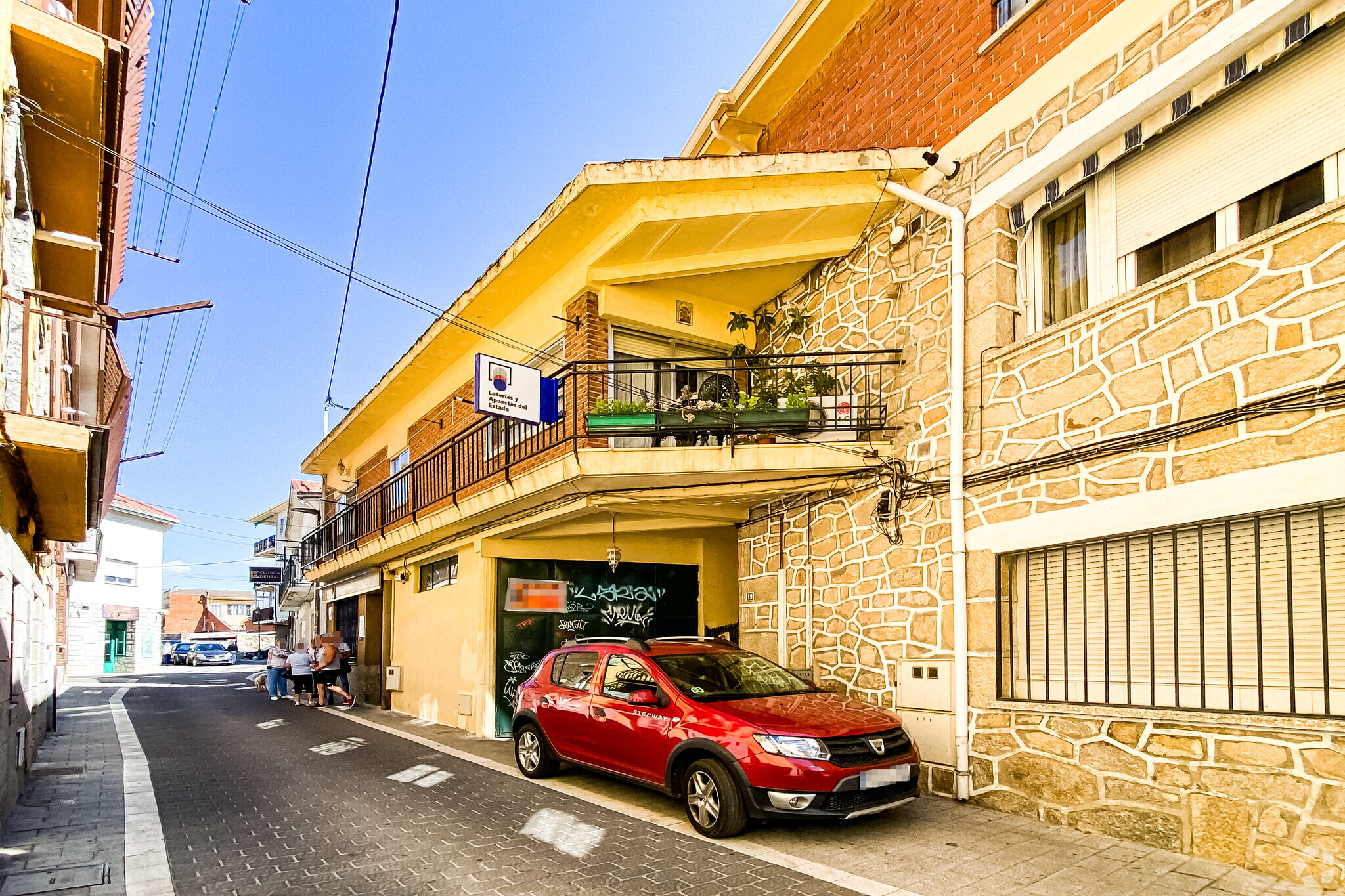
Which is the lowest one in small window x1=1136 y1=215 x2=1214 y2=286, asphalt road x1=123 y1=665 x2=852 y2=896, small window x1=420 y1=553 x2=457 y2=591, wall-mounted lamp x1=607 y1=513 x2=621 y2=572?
asphalt road x1=123 y1=665 x2=852 y2=896

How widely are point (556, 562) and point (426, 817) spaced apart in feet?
19.0

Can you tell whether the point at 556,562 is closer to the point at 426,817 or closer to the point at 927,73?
the point at 426,817

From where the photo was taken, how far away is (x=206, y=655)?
43.7 metres

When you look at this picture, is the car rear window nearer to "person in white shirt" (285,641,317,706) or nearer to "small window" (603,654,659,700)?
"small window" (603,654,659,700)

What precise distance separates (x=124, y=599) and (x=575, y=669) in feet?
126

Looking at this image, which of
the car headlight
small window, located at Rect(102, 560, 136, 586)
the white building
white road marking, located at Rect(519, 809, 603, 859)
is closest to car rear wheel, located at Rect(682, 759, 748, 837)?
the car headlight

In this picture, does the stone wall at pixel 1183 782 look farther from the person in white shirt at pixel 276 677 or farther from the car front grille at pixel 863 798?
the person in white shirt at pixel 276 677

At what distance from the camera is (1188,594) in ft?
20.5

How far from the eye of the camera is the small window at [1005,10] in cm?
828

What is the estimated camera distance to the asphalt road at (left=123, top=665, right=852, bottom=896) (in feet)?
17.8

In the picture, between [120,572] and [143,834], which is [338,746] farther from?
[120,572]

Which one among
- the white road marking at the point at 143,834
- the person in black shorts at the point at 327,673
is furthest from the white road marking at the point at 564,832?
the person in black shorts at the point at 327,673

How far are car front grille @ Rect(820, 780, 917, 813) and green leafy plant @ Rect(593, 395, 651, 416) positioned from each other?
4.64 metres

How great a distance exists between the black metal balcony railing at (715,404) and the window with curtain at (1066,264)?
64.5 inches
